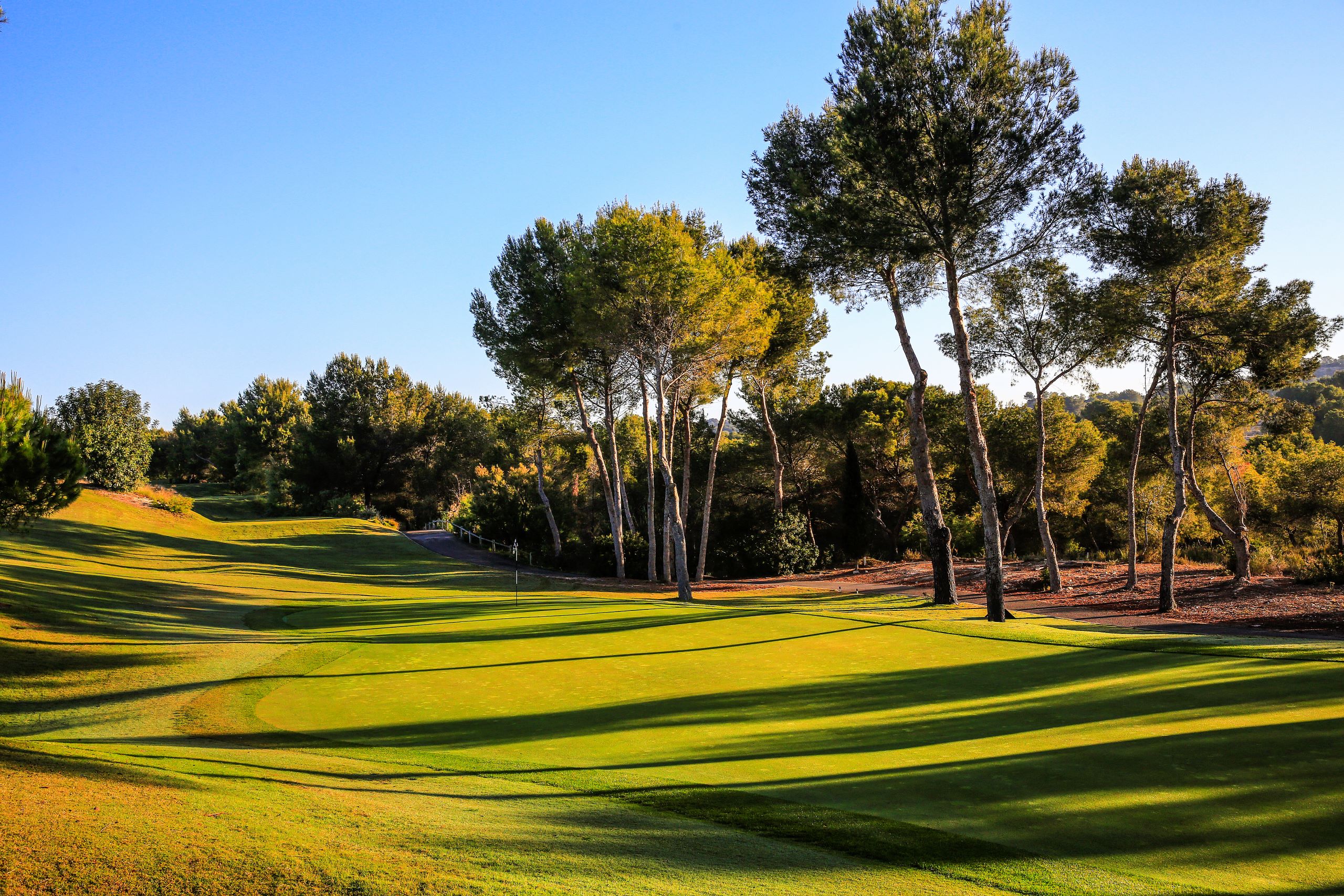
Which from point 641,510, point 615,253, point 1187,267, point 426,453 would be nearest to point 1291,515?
point 1187,267

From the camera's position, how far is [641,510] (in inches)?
1693

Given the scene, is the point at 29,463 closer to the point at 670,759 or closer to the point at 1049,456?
the point at 670,759

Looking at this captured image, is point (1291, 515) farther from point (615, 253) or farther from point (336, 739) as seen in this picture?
point (336, 739)

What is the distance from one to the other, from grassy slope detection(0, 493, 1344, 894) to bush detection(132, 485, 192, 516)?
90.3 ft

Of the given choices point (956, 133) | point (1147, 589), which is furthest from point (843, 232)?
point (1147, 589)

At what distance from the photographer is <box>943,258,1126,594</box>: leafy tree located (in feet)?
72.8

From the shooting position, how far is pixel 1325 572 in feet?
59.5

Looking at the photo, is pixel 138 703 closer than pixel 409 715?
No

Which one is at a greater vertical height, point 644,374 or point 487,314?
point 487,314

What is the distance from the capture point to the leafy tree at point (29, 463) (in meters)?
14.0

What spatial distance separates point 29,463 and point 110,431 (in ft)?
98.1

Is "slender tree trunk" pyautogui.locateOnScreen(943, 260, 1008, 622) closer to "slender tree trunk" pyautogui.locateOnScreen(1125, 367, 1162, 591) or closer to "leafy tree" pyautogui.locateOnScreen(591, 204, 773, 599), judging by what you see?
"slender tree trunk" pyautogui.locateOnScreen(1125, 367, 1162, 591)

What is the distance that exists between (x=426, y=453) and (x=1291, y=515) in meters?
51.2

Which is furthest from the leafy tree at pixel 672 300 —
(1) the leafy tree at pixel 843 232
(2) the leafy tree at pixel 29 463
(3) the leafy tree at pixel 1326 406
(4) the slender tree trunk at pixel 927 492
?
(3) the leafy tree at pixel 1326 406
